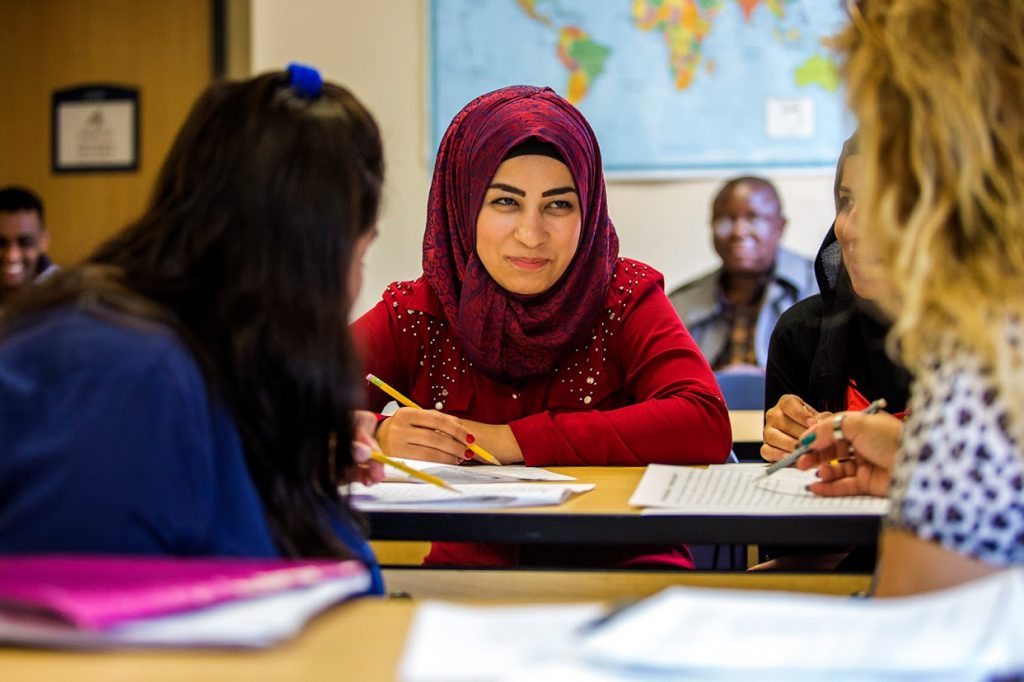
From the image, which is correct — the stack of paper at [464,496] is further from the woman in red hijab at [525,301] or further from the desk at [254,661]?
the desk at [254,661]

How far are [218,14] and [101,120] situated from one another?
28.8 inches

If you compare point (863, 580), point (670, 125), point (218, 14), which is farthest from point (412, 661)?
point (218, 14)

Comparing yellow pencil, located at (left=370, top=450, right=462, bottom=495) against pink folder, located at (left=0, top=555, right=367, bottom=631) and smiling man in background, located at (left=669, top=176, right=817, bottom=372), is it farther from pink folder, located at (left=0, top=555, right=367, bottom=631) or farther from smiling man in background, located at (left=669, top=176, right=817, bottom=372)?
smiling man in background, located at (left=669, top=176, right=817, bottom=372)

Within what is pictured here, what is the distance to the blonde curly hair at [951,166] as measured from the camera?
2.85 ft

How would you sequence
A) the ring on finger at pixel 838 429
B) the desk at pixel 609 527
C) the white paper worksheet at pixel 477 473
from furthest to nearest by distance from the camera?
the white paper worksheet at pixel 477 473 → the ring on finger at pixel 838 429 → the desk at pixel 609 527

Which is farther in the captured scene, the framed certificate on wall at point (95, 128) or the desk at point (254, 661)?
the framed certificate on wall at point (95, 128)

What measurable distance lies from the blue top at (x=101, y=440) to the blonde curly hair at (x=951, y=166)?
0.56m

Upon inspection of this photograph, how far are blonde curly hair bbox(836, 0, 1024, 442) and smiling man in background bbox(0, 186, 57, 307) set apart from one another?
4.37 m

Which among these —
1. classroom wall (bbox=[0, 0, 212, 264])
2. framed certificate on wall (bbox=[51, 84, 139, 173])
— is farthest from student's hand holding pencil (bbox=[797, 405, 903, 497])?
framed certificate on wall (bbox=[51, 84, 139, 173])

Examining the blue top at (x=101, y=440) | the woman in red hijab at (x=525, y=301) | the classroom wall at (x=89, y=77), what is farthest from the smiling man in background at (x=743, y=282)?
the blue top at (x=101, y=440)

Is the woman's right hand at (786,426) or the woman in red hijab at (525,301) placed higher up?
the woman in red hijab at (525,301)

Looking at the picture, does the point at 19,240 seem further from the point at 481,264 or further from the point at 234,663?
the point at 234,663

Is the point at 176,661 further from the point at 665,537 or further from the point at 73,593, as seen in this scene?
the point at 665,537

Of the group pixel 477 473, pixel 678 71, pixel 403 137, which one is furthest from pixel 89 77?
pixel 477 473
